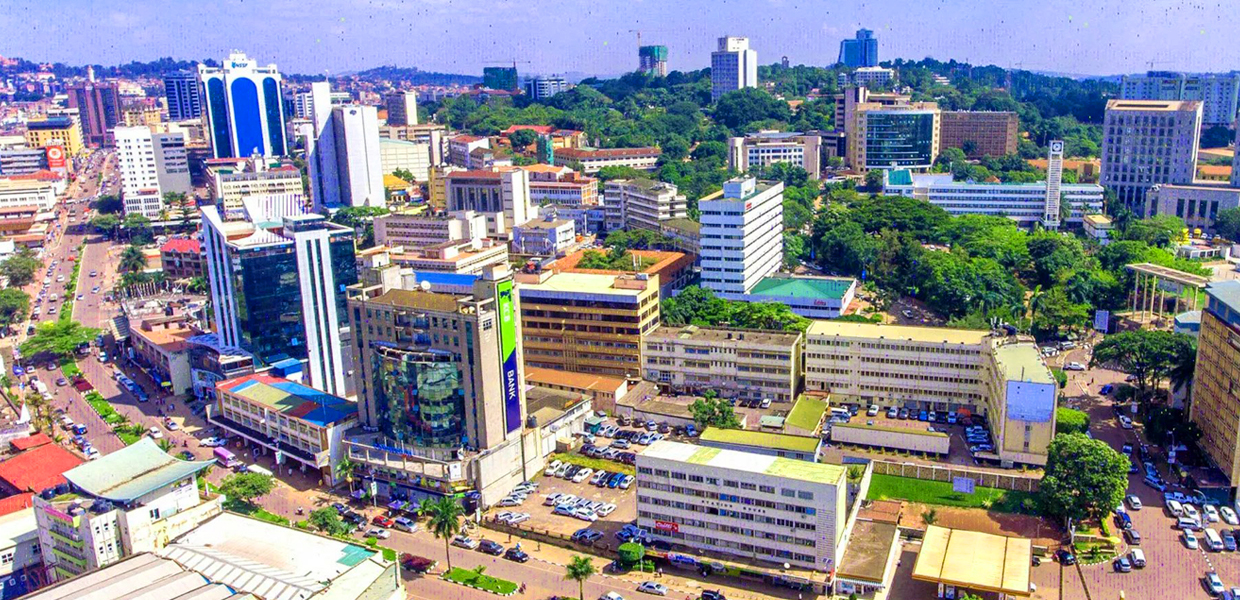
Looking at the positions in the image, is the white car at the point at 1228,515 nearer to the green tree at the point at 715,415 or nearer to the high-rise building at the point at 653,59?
the green tree at the point at 715,415

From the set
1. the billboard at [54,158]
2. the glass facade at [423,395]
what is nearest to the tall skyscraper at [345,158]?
the billboard at [54,158]

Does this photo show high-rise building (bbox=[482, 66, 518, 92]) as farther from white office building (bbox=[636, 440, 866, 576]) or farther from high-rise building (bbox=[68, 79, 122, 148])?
white office building (bbox=[636, 440, 866, 576])

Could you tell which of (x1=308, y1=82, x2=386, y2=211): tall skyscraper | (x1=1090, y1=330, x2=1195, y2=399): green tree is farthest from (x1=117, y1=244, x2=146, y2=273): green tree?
(x1=1090, y1=330, x2=1195, y2=399): green tree

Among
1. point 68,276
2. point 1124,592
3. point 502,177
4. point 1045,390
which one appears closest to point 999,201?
point 502,177

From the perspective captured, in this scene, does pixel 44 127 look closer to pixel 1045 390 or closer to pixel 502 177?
pixel 502 177

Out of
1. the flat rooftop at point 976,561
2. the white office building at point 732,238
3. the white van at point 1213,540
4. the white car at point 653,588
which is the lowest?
the white car at point 653,588
